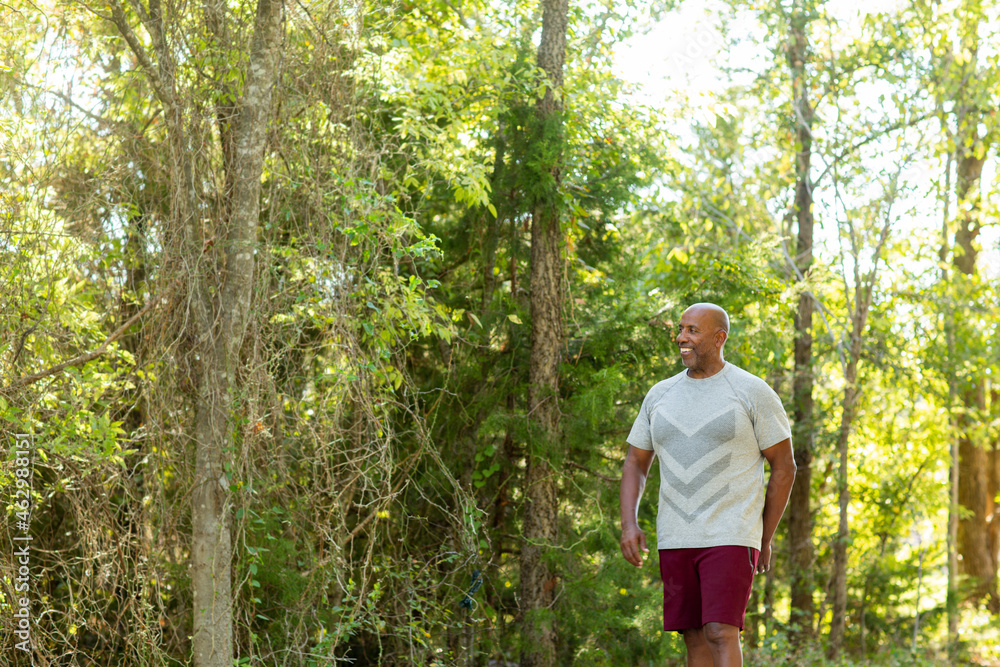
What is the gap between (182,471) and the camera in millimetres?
4770

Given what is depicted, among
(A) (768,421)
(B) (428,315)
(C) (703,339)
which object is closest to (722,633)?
(A) (768,421)

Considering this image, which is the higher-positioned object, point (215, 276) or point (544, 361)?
point (215, 276)

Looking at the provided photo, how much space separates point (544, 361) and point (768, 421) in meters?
3.29

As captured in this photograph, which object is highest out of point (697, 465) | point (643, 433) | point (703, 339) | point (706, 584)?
point (703, 339)

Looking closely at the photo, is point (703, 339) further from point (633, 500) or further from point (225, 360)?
point (225, 360)

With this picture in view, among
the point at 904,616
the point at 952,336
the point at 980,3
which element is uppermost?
the point at 980,3

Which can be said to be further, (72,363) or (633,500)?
(72,363)

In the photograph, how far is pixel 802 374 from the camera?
9.84 metres

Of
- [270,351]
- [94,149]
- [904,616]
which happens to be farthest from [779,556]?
[94,149]

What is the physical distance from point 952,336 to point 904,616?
3.58 m

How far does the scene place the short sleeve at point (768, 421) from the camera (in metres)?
3.38

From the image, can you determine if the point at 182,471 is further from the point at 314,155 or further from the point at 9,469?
the point at 314,155

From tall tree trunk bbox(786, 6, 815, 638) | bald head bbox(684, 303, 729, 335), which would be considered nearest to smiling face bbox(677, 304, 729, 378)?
bald head bbox(684, 303, 729, 335)

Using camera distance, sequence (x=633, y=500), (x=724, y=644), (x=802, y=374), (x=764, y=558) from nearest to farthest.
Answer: (x=724, y=644), (x=764, y=558), (x=633, y=500), (x=802, y=374)
